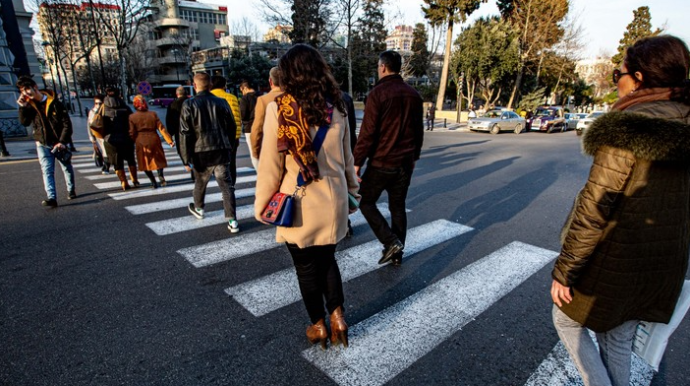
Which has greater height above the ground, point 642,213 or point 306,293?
point 642,213

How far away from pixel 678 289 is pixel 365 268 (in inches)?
102

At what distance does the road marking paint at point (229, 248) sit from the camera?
4098 mm

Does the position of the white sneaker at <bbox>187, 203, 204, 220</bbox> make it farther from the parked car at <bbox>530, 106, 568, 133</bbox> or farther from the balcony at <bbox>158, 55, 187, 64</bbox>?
the balcony at <bbox>158, 55, 187, 64</bbox>

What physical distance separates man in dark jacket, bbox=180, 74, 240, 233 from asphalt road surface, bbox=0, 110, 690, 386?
68 cm

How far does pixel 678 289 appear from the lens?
5.52 feet

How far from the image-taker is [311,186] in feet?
7.29

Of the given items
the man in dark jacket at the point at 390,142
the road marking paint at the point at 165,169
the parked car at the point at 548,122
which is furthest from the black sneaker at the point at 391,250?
the parked car at the point at 548,122

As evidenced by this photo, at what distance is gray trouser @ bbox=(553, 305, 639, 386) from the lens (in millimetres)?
1776

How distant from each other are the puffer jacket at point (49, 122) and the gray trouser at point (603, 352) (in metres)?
6.92

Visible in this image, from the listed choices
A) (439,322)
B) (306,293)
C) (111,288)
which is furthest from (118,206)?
(439,322)

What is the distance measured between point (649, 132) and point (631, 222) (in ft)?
1.24

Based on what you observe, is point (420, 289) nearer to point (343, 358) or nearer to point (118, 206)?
point (343, 358)

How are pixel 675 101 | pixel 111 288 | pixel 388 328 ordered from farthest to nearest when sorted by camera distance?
1. pixel 111 288
2. pixel 388 328
3. pixel 675 101

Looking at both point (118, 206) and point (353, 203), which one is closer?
point (353, 203)
